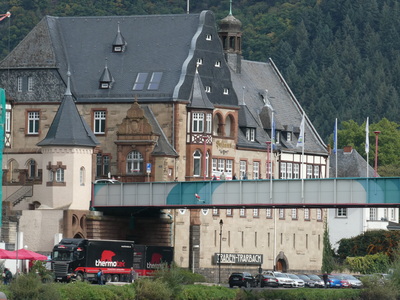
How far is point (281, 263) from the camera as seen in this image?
153 metres

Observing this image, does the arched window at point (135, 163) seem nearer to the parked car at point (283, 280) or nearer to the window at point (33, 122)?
the window at point (33, 122)

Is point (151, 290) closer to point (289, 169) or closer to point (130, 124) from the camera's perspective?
point (130, 124)

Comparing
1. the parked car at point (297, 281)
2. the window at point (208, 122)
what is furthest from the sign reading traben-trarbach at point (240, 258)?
the parked car at point (297, 281)

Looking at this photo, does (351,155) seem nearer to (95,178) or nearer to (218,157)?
(218,157)

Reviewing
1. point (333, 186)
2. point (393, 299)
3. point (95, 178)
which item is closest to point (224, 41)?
point (95, 178)

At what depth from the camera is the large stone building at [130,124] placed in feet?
428

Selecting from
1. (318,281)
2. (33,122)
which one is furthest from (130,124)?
(318,281)

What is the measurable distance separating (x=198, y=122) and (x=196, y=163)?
→ 3294 millimetres

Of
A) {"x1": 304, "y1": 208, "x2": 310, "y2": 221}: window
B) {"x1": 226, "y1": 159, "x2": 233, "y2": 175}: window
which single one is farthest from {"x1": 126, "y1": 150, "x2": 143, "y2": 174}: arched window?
{"x1": 304, "y1": 208, "x2": 310, "y2": 221}: window

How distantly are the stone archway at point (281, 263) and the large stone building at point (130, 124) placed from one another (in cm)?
493

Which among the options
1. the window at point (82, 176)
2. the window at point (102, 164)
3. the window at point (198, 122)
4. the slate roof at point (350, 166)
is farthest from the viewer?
the slate roof at point (350, 166)

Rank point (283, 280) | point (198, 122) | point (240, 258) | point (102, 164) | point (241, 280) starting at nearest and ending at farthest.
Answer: point (241, 280) < point (283, 280) < point (102, 164) < point (198, 122) < point (240, 258)

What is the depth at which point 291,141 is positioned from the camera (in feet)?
506

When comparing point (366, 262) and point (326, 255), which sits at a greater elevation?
point (326, 255)
